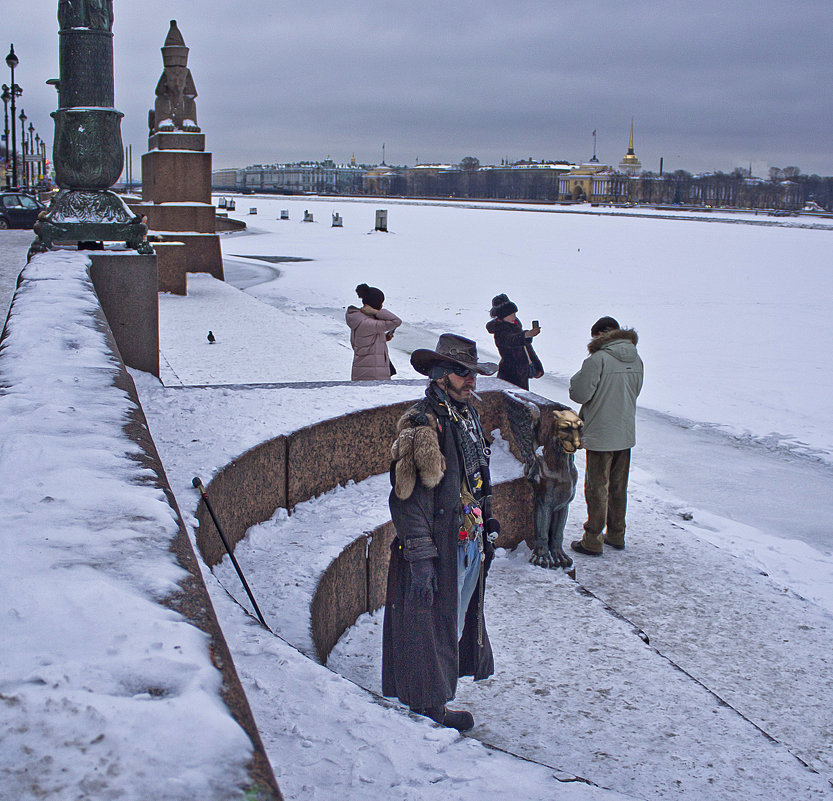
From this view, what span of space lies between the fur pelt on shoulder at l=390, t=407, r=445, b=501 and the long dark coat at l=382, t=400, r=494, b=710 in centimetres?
5

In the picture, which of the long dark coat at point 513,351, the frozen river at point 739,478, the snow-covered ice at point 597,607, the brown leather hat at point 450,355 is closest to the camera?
the snow-covered ice at point 597,607

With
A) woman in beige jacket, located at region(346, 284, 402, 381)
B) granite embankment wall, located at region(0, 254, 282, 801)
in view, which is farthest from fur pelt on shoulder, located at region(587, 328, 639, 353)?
granite embankment wall, located at region(0, 254, 282, 801)

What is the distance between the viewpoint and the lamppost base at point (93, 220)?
6.15 metres

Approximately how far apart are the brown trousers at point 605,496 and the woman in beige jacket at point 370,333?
2.04 meters

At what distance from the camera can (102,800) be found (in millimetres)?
1022

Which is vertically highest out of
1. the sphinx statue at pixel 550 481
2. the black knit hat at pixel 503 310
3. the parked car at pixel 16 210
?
the parked car at pixel 16 210

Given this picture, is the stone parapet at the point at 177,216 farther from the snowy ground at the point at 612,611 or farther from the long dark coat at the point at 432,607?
the long dark coat at the point at 432,607

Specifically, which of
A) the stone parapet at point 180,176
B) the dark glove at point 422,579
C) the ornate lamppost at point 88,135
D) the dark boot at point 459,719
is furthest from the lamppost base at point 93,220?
the stone parapet at point 180,176

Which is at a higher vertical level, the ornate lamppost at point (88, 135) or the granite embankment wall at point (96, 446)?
the ornate lamppost at point (88, 135)

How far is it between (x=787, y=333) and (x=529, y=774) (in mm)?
14925

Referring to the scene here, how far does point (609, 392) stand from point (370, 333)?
7.02ft

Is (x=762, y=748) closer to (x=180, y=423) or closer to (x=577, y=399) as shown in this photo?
(x=577, y=399)

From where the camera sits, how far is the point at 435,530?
10.6 feet

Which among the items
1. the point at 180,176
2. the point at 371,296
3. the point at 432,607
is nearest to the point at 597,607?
the point at 432,607
